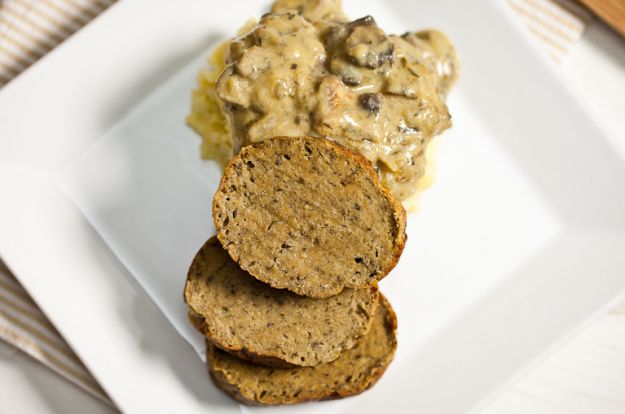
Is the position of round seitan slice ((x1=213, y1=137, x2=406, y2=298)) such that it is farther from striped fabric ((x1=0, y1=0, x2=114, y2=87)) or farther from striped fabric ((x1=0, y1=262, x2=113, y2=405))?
striped fabric ((x1=0, y1=0, x2=114, y2=87))

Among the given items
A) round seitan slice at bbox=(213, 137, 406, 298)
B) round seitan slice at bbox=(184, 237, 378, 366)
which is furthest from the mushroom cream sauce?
round seitan slice at bbox=(184, 237, 378, 366)

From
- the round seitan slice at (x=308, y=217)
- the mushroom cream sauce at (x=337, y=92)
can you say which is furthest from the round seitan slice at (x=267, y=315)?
the mushroom cream sauce at (x=337, y=92)

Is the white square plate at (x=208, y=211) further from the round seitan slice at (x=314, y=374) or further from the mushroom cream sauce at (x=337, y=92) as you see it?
the mushroom cream sauce at (x=337, y=92)

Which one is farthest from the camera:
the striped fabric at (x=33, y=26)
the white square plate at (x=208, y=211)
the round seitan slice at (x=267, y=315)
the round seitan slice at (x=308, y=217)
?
the striped fabric at (x=33, y=26)

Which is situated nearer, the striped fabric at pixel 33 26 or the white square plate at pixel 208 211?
the white square plate at pixel 208 211

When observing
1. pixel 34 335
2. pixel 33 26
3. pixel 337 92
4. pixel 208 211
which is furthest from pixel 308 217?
pixel 33 26

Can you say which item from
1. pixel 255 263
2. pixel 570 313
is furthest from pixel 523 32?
pixel 255 263
